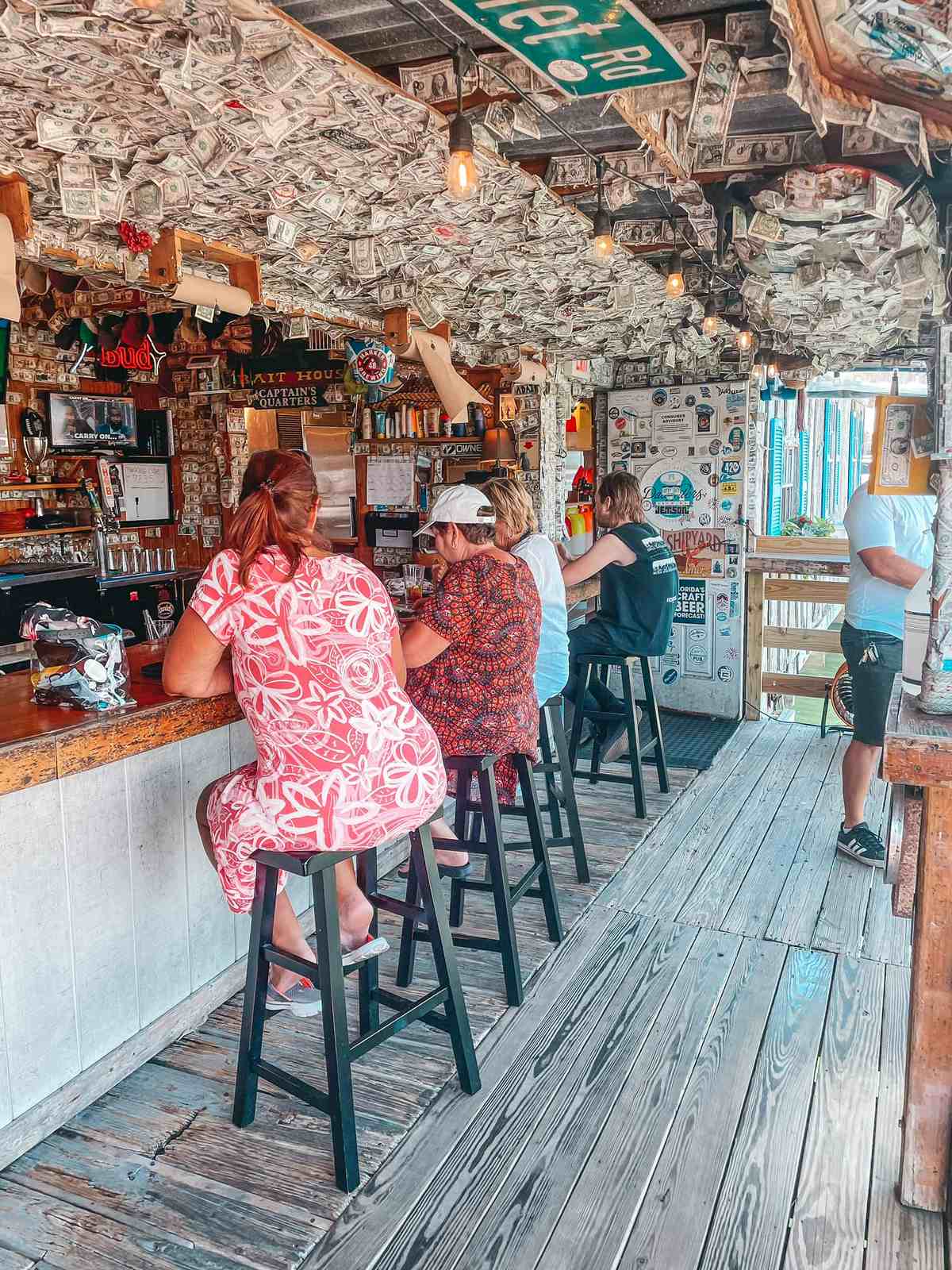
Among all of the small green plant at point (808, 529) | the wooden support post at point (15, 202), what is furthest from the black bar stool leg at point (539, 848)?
the small green plant at point (808, 529)

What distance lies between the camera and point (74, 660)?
2492 mm

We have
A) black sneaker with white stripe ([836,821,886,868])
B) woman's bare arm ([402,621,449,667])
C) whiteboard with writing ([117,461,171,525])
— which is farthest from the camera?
whiteboard with writing ([117,461,171,525])

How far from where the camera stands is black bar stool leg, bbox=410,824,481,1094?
2.50m

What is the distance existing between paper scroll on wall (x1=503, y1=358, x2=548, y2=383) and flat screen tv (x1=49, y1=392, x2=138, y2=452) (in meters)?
3.22

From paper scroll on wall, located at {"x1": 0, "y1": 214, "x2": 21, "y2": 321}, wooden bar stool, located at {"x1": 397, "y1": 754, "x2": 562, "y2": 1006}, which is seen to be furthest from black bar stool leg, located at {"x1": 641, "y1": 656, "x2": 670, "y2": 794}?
paper scroll on wall, located at {"x1": 0, "y1": 214, "x2": 21, "y2": 321}

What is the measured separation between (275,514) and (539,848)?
5.71ft

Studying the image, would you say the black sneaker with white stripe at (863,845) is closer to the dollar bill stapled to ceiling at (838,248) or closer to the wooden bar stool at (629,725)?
the wooden bar stool at (629,725)

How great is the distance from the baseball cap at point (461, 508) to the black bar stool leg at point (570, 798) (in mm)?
1258

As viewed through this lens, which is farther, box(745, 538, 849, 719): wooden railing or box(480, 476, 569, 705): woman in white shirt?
box(745, 538, 849, 719): wooden railing

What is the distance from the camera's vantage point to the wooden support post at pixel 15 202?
3.08 m

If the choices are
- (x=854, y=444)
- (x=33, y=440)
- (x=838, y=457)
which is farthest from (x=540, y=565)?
(x=854, y=444)

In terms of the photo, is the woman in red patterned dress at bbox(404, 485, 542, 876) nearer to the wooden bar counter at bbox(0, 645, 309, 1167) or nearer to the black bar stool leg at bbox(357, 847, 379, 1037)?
the black bar stool leg at bbox(357, 847, 379, 1037)

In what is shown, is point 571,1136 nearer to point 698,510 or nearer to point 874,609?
point 874,609

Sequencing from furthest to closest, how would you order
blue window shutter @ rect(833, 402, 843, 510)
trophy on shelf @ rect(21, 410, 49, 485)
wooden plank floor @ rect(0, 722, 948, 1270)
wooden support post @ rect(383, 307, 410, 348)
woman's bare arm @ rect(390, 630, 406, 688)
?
blue window shutter @ rect(833, 402, 843, 510)
trophy on shelf @ rect(21, 410, 49, 485)
wooden support post @ rect(383, 307, 410, 348)
woman's bare arm @ rect(390, 630, 406, 688)
wooden plank floor @ rect(0, 722, 948, 1270)
